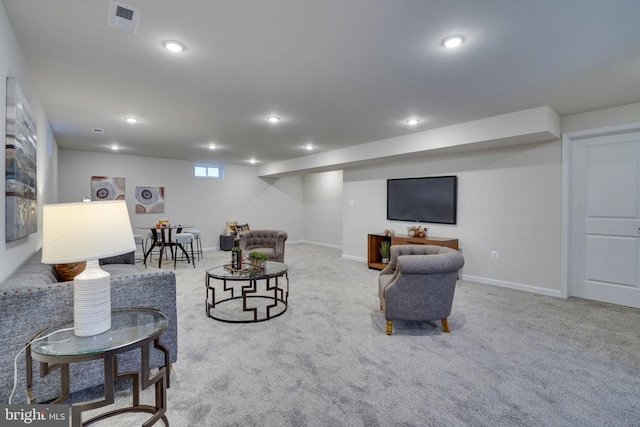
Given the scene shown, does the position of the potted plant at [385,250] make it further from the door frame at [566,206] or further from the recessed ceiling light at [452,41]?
the recessed ceiling light at [452,41]

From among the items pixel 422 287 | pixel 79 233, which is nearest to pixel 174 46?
pixel 79 233

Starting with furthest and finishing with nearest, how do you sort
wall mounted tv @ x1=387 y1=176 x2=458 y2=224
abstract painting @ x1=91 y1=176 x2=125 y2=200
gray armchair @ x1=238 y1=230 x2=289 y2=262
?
abstract painting @ x1=91 y1=176 x2=125 y2=200, gray armchair @ x1=238 y1=230 x2=289 y2=262, wall mounted tv @ x1=387 y1=176 x2=458 y2=224

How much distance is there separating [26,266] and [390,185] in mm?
5055

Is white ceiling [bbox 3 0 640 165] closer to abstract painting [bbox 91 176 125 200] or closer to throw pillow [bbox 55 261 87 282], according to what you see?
throw pillow [bbox 55 261 87 282]

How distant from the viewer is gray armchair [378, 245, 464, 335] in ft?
8.42

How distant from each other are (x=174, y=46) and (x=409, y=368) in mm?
2886

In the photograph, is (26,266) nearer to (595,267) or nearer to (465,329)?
(465,329)

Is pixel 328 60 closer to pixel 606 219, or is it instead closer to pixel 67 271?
pixel 67 271

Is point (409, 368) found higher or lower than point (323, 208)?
lower

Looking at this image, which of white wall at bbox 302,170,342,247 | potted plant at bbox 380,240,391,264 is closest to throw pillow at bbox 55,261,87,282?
potted plant at bbox 380,240,391,264

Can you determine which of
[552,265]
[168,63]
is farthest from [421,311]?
[168,63]

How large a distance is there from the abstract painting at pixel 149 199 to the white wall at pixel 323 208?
3970 mm

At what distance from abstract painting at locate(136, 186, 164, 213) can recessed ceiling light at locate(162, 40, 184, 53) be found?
5594mm

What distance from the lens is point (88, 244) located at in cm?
139
